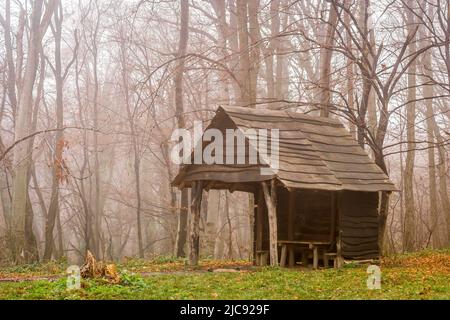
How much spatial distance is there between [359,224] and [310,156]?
2480 millimetres

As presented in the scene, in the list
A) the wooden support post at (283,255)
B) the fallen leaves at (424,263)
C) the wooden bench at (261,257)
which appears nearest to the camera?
the fallen leaves at (424,263)

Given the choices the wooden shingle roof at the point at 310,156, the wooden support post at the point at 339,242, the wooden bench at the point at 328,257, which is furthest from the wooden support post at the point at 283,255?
the wooden shingle roof at the point at 310,156

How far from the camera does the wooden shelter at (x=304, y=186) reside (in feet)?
50.2

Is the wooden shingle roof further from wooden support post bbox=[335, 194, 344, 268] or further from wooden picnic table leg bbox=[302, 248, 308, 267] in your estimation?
wooden picnic table leg bbox=[302, 248, 308, 267]

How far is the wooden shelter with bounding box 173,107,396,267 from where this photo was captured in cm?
1530

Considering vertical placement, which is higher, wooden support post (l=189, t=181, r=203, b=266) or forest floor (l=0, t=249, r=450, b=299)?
wooden support post (l=189, t=181, r=203, b=266)

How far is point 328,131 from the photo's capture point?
18.0 meters

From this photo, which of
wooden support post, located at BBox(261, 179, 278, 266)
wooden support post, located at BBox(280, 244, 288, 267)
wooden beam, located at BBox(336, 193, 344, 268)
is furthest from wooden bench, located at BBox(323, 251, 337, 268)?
wooden support post, located at BBox(261, 179, 278, 266)

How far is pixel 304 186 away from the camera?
571 inches

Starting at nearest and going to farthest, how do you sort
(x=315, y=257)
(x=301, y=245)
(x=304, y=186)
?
1. (x=304, y=186)
2. (x=315, y=257)
3. (x=301, y=245)

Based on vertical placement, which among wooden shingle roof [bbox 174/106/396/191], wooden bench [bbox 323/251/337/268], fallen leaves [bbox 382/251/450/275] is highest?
wooden shingle roof [bbox 174/106/396/191]

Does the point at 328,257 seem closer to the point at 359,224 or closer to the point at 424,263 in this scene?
the point at 359,224

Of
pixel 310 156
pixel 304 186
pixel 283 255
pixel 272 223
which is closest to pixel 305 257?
pixel 283 255

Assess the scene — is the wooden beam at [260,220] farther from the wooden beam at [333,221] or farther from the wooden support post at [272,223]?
the wooden support post at [272,223]
